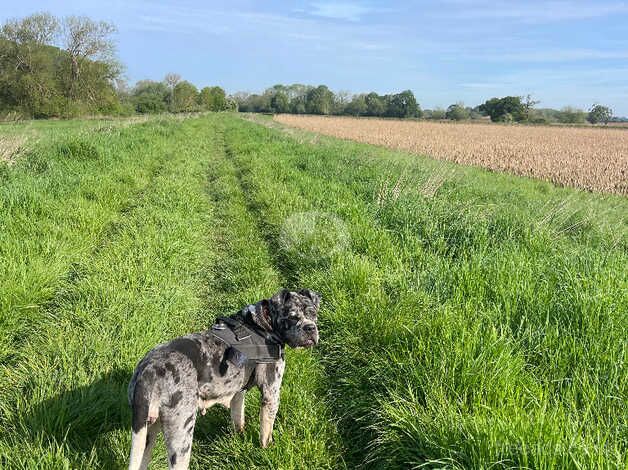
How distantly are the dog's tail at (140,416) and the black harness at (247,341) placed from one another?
559 millimetres

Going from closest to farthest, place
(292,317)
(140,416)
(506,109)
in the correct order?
(140,416) < (292,317) < (506,109)

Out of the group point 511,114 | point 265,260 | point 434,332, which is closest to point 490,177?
point 265,260

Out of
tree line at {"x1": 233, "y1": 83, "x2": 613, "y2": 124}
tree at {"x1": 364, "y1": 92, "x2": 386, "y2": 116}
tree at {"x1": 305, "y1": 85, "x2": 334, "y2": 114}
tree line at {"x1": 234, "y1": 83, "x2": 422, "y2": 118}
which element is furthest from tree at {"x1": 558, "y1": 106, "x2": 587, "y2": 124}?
tree at {"x1": 305, "y1": 85, "x2": 334, "y2": 114}

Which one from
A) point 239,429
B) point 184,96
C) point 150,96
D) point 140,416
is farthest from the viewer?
point 150,96

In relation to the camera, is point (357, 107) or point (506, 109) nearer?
point (506, 109)

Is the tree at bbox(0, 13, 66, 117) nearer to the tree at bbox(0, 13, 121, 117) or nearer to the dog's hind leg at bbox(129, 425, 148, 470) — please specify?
the tree at bbox(0, 13, 121, 117)

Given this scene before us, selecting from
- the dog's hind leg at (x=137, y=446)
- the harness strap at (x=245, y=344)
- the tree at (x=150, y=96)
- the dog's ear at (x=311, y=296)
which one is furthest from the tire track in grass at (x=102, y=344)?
the tree at (x=150, y=96)

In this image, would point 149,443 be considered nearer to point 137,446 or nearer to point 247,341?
point 137,446

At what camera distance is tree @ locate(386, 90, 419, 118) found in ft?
380

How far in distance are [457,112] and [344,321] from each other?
116 m

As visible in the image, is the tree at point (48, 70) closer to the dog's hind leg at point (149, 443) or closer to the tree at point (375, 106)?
the dog's hind leg at point (149, 443)

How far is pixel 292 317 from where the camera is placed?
9.54 ft

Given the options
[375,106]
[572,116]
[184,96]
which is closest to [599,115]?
[572,116]

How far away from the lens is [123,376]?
338 centimetres
